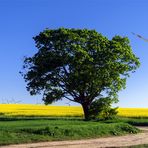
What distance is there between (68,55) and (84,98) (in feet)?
19.8

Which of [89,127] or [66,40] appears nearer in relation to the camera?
[89,127]

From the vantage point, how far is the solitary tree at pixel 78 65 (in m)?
60.2

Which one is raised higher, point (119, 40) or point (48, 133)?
point (119, 40)

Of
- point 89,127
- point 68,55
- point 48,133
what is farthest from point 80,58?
point 48,133

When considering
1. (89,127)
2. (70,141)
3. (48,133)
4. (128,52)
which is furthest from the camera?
(128,52)

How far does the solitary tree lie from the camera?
60.2 meters

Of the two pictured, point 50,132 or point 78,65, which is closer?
point 50,132

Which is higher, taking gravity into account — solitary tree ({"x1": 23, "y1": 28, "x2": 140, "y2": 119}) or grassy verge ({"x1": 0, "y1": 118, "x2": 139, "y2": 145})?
solitary tree ({"x1": 23, "y1": 28, "x2": 140, "y2": 119})

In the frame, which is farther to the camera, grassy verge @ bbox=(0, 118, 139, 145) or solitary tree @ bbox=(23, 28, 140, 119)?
solitary tree @ bbox=(23, 28, 140, 119)

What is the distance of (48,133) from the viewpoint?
106 feet

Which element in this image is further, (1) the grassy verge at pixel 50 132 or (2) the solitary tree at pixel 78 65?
(2) the solitary tree at pixel 78 65

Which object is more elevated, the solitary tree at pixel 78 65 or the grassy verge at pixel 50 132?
the solitary tree at pixel 78 65

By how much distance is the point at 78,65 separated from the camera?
59.7m

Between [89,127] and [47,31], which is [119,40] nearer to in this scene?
[47,31]
